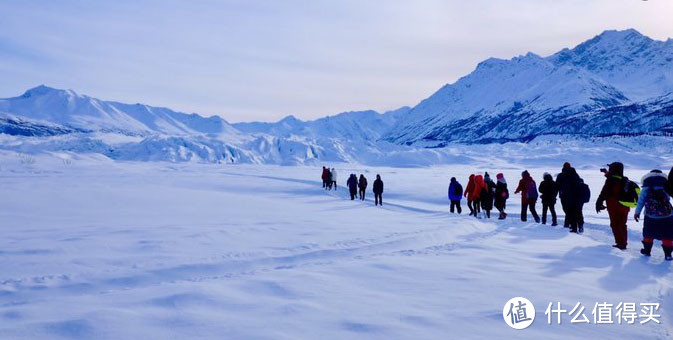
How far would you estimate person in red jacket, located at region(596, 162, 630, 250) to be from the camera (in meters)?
8.73

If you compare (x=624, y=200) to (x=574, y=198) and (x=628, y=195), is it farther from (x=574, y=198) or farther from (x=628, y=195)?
(x=574, y=198)

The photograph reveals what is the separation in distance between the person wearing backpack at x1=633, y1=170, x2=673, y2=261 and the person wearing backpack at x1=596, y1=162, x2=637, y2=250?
79 centimetres

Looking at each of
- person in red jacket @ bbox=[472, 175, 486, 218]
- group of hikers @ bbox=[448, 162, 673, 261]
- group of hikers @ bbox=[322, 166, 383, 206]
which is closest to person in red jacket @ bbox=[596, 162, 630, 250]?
group of hikers @ bbox=[448, 162, 673, 261]

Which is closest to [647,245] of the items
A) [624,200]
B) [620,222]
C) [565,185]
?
[620,222]

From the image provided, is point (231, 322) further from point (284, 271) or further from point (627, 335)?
point (627, 335)

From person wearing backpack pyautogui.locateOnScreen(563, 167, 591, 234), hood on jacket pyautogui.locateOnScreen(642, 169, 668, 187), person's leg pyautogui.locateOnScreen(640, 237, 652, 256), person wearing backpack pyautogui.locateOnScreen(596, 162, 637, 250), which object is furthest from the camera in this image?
person wearing backpack pyautogui.locateOnScreen(563, 167, 591, 234)

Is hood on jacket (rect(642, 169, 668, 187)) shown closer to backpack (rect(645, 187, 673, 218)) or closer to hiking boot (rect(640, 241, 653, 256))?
backpack (rect(645, 187, 673, 218))

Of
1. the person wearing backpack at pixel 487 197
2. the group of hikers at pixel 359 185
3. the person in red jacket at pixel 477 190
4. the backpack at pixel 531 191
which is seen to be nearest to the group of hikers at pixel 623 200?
the backpack at pixel 531 191

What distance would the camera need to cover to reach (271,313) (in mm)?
4285

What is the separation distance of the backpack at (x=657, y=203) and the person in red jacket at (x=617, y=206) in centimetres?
93

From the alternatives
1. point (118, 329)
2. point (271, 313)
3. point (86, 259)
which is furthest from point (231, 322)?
point (86, 259)

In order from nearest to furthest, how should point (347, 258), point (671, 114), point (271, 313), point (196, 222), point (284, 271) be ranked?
point (271, 313) → point (284, 271) → point (347, 258) → point (196, 222) → point (671, 114)

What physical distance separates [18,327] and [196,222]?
23.6ft

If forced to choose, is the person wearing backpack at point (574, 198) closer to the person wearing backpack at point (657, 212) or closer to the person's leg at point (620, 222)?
the person's leg at point (620, 222)
